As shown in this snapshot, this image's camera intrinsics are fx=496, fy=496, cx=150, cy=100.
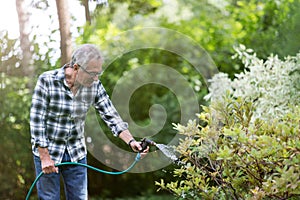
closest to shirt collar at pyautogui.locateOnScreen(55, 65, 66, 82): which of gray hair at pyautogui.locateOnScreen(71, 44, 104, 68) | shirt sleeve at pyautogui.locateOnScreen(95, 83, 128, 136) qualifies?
gray hair at pyautogui.locateOnScreen(71, 44, 104, 68)

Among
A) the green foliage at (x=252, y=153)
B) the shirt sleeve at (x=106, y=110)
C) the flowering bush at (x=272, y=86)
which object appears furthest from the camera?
the flowering bush at (x=272, y=86)

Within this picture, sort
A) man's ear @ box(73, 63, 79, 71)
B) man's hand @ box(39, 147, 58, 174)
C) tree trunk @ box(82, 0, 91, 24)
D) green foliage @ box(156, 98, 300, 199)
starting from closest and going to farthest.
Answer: green foliage @ box(156, 98, 300, 199)
man's hand @ box(39, 147, 58, 174)
man's ear @ box(73, 63, 79, 71)
tree trunk @ box(82, 0, 91, 24)

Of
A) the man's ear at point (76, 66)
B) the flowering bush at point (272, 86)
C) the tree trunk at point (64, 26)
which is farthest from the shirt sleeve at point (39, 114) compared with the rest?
the tree trunk at point (64, 26)

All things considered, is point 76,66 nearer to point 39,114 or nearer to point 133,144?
point 39,114

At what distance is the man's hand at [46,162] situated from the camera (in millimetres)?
2555

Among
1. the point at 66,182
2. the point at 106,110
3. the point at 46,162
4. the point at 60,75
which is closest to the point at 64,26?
the point at 106,110

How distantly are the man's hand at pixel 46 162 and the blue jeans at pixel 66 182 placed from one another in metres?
0.16

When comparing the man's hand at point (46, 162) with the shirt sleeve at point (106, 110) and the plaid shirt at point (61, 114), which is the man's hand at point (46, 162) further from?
the shirt sleeve at point (106, 110)

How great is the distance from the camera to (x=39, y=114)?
2.62m

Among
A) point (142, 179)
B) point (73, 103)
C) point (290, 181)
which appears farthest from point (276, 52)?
point (290, 181)

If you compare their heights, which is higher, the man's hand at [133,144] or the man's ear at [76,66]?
the man's ear at [76,66]

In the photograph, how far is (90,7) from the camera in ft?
15.1

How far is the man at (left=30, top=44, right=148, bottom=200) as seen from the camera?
2.62 meters

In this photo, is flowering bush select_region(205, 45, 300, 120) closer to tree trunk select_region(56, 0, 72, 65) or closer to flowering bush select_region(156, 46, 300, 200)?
flowering bush select_region(156, 46, 300, 200)
